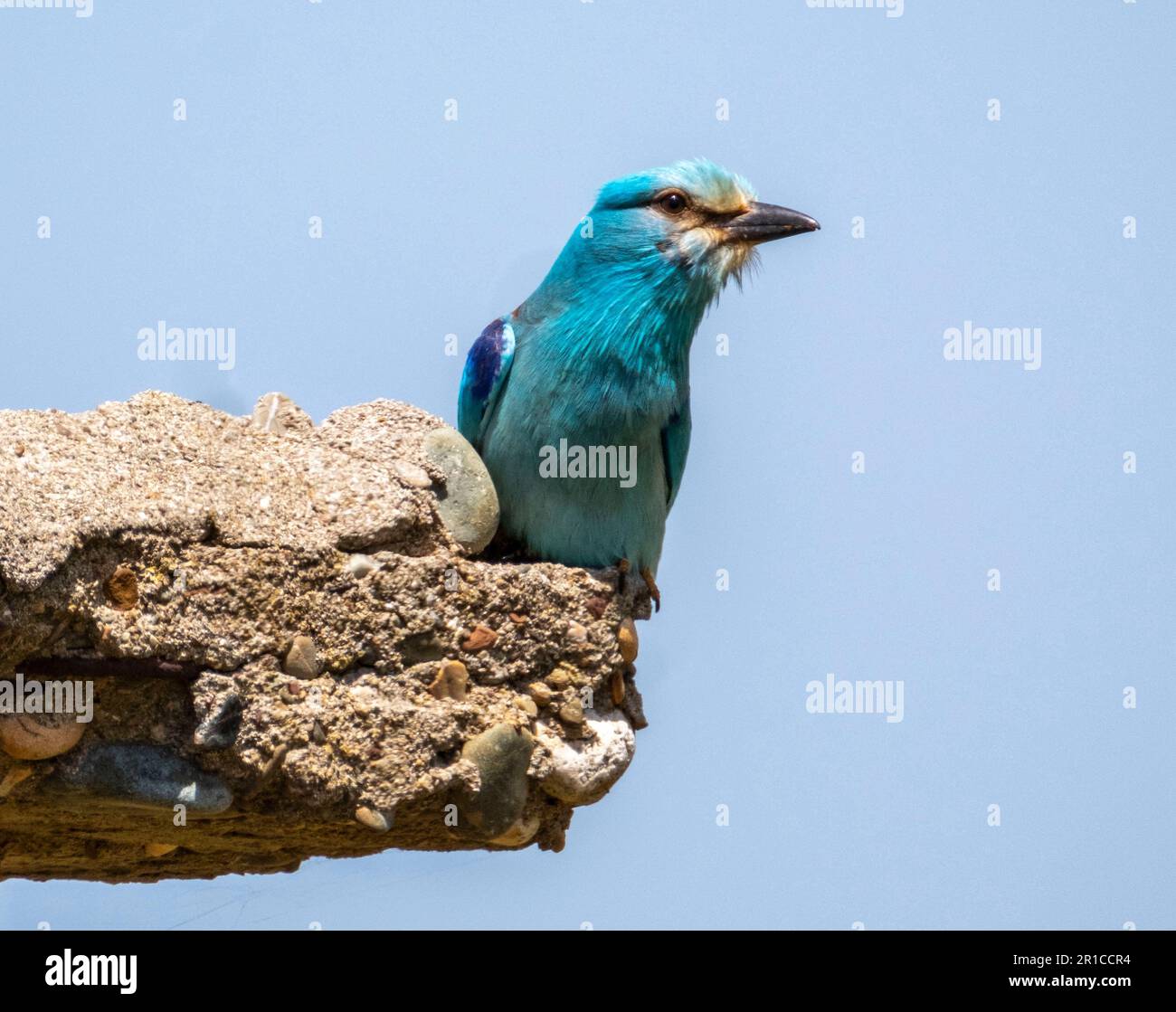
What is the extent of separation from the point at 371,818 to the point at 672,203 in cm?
320

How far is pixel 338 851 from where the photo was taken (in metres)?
7.96

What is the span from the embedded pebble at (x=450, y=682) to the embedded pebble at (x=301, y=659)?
20.5 inches

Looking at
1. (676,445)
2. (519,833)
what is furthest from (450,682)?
(676,445)

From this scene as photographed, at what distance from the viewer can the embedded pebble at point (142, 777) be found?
6.52 metres

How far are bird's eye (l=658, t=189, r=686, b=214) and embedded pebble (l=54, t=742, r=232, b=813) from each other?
11.1 ft

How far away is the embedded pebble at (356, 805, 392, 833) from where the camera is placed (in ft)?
22.7

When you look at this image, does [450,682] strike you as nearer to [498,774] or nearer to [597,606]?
[498,774]

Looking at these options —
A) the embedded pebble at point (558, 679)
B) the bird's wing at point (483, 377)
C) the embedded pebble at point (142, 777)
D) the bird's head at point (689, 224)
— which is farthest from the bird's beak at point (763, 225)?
the embedded pebble at point (142, 777)

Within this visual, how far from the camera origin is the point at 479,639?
24.0 feet

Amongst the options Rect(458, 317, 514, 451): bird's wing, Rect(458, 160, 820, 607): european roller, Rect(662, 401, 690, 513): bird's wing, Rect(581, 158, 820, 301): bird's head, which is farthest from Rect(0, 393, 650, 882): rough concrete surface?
Rect(581, 158, 820, 301): bird's head

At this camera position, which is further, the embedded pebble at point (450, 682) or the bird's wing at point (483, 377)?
the bird's wing at point (483, 377)

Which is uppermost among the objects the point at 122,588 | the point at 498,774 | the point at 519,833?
the point at 122,588

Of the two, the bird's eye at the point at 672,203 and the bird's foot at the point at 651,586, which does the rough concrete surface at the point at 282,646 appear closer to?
the bird's foot at the point at 651,586

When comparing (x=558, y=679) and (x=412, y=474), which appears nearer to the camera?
(x=412, y=474)
